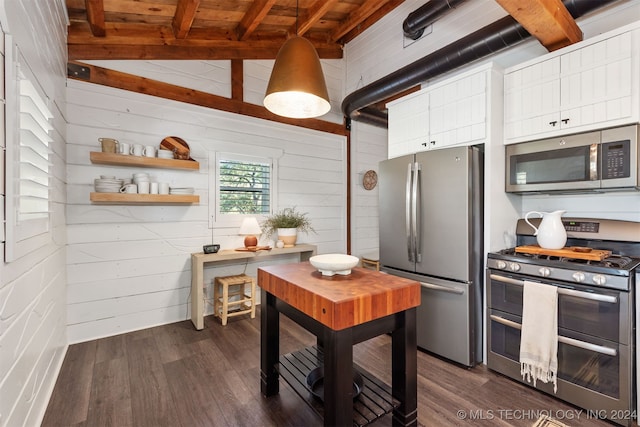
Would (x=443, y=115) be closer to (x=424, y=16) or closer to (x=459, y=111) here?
(x=459, y=111)

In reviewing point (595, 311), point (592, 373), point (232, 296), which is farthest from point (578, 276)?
point (232, 296)

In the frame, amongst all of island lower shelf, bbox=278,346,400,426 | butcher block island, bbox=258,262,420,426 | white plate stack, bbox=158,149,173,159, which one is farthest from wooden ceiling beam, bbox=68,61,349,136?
island lower shelf, bbox=278,346,400,426

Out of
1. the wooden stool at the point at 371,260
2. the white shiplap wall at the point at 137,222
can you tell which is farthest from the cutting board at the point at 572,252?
the white shiplap wall at the point at 137,222

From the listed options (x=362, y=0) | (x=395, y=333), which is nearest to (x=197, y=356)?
(x=395, y=333)

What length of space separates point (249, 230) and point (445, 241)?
6.99 ft

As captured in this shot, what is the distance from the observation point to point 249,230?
11.6ft

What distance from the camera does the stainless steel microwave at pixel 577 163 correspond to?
1.89 m

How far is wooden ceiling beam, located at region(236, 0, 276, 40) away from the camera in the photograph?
2.93m

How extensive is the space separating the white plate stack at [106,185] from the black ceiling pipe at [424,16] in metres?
3.51

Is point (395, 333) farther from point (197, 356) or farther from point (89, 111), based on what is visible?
point (89, 111)

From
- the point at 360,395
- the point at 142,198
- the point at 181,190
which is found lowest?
the point at 360,395

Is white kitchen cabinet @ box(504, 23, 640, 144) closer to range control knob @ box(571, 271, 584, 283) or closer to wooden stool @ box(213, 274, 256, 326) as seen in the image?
range control knob @ box(571, 271, 584, 283)

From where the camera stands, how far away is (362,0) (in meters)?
3.72

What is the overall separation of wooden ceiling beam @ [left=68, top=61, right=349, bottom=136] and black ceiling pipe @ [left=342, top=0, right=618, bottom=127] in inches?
43.0
